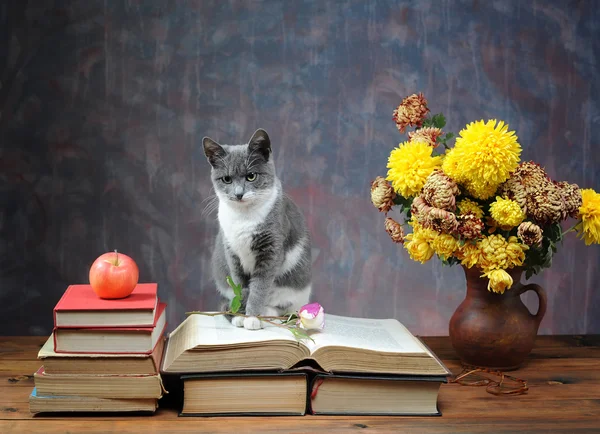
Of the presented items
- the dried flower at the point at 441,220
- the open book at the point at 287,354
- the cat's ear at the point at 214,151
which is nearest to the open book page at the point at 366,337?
the open book at the point at 287,354

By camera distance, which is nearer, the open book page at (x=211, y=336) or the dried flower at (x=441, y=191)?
the open book page at (x=211, y=336)

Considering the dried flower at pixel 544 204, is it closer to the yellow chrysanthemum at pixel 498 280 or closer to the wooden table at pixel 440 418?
the yellow chrysanthemum at pixel 498 280

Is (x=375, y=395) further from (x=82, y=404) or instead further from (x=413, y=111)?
(x=413, y=111)

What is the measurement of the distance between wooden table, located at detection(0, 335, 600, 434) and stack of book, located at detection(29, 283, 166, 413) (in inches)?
1.2

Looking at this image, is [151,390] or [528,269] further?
[528,269]

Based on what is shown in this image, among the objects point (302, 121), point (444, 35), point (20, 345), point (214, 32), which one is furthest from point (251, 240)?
point (444, 35)

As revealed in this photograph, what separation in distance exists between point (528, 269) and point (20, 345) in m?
1.17

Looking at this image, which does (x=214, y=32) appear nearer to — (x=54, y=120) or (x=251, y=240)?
(x=54, y=120)

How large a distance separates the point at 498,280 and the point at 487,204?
16 centimetres

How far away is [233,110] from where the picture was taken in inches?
83.4

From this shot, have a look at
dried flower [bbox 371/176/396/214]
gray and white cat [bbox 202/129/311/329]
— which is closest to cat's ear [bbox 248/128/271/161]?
gray and white cat [bbox 202/129/311/329]

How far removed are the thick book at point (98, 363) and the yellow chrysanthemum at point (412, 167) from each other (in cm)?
60

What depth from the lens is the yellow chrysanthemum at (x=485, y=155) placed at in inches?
48.7

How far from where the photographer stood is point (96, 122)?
82.1 inches
